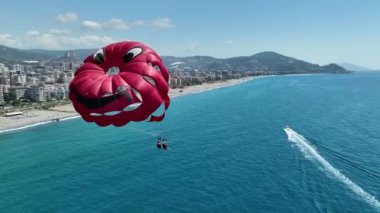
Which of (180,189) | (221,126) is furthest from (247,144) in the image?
(180,189)

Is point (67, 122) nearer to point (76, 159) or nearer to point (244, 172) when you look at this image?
point (76, 159)

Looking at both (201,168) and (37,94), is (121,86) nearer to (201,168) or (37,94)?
(201,168)

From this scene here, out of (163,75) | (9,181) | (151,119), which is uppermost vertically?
(163,75)

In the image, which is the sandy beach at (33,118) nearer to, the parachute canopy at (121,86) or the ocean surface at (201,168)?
the ocean surface at (201,168)

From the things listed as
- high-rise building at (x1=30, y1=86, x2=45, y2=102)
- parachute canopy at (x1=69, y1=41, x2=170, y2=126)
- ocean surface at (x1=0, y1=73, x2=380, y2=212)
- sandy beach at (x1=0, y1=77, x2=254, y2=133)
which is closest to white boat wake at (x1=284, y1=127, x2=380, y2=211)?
ocean surface at (x1=0, y1=73, x2=380, y2=212)

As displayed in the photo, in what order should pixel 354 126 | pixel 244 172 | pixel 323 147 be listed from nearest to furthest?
pixel 244 172, pixel 323 147, pixel 354 126

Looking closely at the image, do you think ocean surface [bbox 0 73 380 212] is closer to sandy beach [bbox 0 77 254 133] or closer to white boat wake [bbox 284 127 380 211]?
white boat wake [bbox 284 127 380 211]

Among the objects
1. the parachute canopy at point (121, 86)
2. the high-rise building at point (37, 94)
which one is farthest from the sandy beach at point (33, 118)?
the parachute canopy at point (121, 86)
